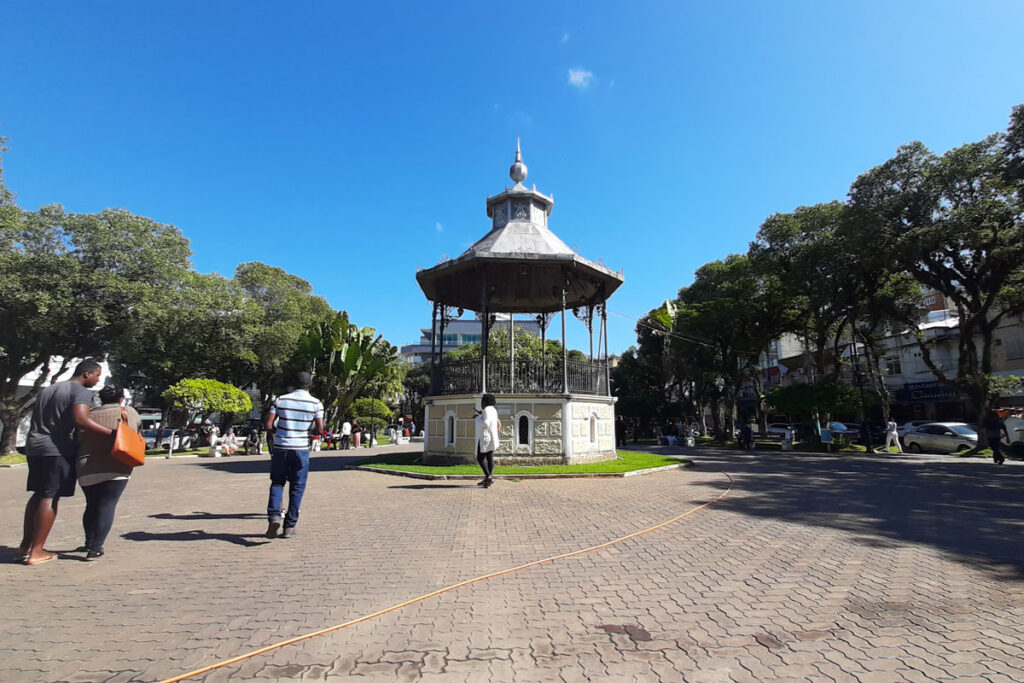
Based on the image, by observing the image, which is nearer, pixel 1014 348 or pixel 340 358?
pixel 340 358

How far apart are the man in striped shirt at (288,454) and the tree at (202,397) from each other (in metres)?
23.3

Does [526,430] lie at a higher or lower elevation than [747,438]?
higher

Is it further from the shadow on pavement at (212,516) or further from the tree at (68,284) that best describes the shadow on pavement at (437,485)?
the tree at (68,284)

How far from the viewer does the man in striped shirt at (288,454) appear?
18.9ft

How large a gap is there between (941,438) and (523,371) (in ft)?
69.3

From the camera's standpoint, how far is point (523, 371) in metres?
15.0

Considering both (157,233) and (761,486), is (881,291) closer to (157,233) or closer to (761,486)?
(761,486)

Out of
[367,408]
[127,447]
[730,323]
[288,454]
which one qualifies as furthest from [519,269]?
[367,408]

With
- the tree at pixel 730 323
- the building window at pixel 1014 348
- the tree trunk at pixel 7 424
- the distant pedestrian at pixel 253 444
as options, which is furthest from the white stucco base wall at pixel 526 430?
the building window at pixel 1014 348

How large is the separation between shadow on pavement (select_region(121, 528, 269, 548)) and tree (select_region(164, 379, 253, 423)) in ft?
72.6

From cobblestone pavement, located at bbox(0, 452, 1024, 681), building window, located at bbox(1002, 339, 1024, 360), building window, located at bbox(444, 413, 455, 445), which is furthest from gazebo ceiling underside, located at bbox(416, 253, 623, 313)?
building window, located at bbox(1002, 339, 1024, 360)

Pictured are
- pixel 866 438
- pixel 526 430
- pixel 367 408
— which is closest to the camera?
pixel 526 430

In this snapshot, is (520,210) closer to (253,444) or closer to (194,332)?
(253,444)

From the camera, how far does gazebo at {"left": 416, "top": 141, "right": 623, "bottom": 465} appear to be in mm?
13844
